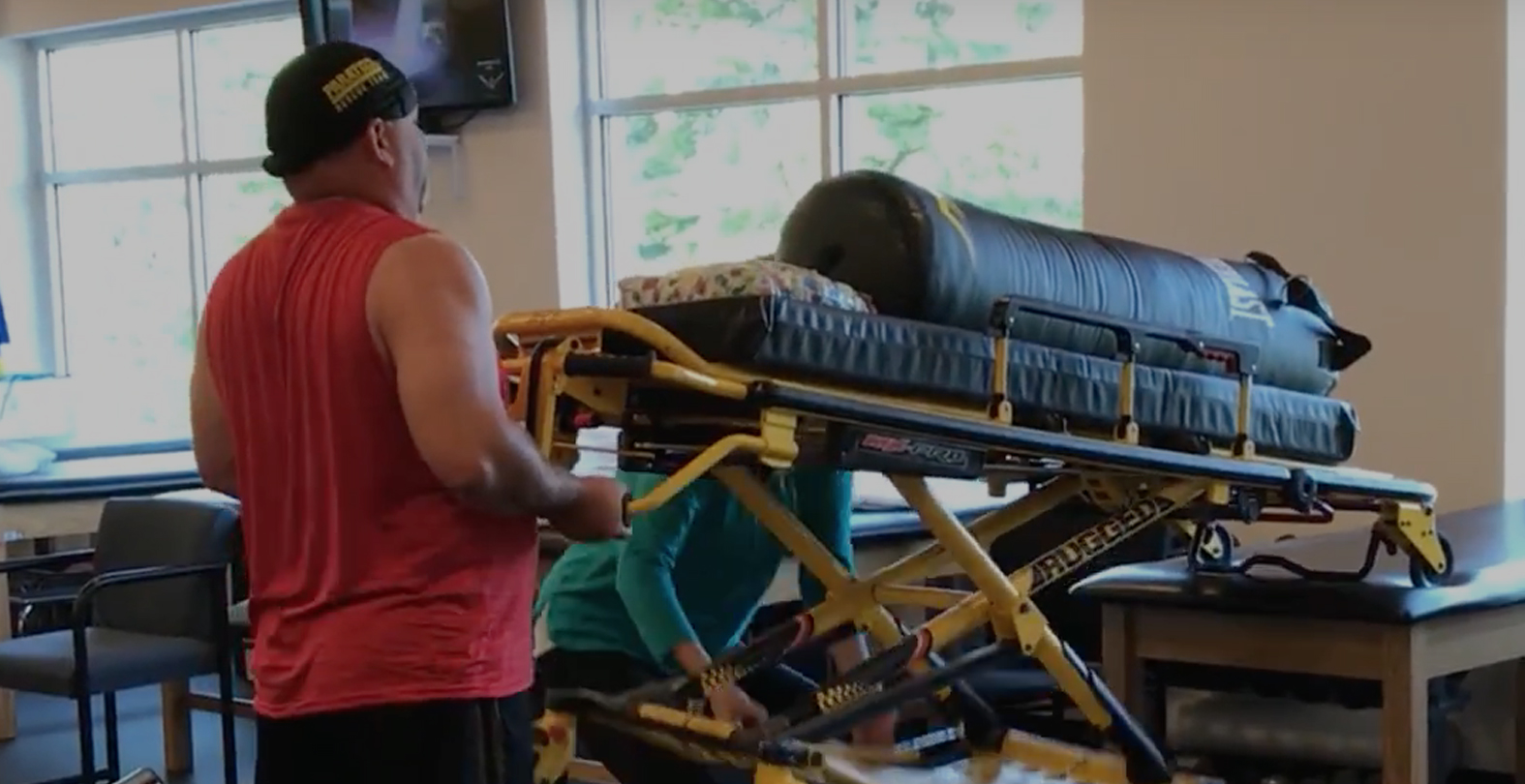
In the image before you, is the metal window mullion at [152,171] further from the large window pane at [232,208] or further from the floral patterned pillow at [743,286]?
the floral patterned pillow at [743,286]

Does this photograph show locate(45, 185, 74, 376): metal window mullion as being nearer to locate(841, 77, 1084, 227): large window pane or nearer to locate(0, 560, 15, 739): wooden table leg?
locate(0, 560, 15, 739): wooden table leg

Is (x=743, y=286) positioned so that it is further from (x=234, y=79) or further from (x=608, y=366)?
(x=234, y=79)

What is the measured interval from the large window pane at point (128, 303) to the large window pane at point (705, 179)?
89.8 inches

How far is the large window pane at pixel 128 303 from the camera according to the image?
7844mm

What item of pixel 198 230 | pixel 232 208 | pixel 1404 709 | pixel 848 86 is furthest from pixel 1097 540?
pixel 198 230

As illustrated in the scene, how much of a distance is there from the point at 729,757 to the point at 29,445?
4503 millimetres

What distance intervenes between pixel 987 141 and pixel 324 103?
154 inches

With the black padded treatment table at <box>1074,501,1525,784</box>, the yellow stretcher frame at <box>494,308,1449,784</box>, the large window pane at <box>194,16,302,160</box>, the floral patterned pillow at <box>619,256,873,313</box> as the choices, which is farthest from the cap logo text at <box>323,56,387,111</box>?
the large window pane at <box>194,16,302,160</box>

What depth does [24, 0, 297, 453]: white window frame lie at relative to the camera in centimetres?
753

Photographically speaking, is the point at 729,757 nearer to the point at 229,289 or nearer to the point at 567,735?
the point at 567,735

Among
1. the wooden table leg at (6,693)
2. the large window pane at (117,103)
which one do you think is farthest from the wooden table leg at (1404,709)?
the large window pane at (117,103)

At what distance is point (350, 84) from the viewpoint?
202cm

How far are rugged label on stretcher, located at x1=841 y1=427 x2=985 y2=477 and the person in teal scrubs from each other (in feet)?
0.98

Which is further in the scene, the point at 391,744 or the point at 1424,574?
the point at 1424,574
